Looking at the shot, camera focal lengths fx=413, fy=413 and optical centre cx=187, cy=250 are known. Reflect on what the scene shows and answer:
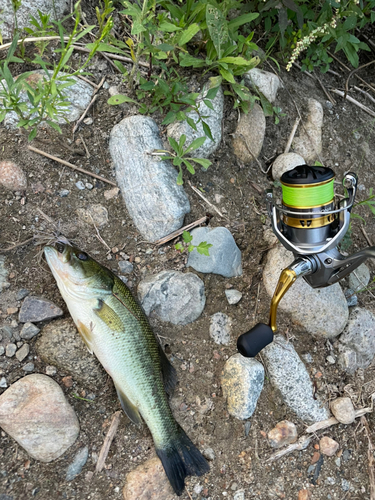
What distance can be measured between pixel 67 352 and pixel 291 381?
177cm

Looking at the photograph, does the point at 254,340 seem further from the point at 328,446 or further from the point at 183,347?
the point at 328,446

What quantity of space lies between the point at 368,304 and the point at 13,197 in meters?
3.19

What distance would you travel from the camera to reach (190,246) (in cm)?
332

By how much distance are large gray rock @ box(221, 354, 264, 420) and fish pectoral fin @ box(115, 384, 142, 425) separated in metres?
0.71

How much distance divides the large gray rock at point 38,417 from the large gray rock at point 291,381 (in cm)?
158

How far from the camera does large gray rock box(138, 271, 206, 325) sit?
3242 millimetres

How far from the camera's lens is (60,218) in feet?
10.7

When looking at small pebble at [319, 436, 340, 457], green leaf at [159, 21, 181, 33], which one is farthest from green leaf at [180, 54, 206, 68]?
small pebble at [319, 436, 340, 457]

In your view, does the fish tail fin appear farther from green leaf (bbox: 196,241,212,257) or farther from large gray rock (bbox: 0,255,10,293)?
large gray rock (bbox: 0,255,10,293)

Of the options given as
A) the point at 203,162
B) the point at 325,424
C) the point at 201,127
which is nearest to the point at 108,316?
the point at 203,162

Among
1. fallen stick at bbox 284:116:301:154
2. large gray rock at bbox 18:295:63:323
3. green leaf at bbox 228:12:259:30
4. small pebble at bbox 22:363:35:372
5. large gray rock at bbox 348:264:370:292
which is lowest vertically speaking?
large gray rock at bbox 348:264:370:292

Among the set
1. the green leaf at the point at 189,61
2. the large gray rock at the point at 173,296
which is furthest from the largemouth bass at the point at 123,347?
the green leaf at the point at 189,61

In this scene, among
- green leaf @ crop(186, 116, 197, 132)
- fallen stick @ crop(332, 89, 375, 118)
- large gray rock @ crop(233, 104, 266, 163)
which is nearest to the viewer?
green leaf @ crop(186, 116, 197, 132)

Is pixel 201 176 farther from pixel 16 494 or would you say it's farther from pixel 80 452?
pixel 16 494
